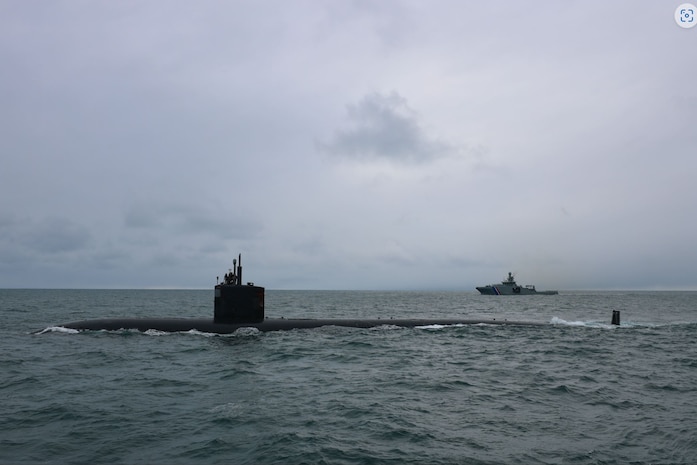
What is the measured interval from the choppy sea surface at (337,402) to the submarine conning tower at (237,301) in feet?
5.40

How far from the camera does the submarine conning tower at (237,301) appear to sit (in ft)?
104

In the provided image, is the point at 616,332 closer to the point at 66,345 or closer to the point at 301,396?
the point at 301,396

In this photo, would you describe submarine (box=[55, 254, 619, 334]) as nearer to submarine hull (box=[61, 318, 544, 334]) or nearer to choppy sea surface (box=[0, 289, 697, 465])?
submarine hull (box=[61, 318, 544, 334])

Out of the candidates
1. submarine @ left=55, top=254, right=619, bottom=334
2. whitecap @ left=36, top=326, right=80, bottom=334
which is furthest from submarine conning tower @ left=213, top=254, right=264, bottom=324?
whitecap @ left=36, top=326, right=80, bottom=334

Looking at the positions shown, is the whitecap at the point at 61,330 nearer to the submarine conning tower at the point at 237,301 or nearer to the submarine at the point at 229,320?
the submarine at the point at 229,320

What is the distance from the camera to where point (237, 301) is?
31844 mm

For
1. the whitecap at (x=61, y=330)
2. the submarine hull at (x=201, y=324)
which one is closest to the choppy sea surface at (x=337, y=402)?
the submarine hull at (x=201, y=324)

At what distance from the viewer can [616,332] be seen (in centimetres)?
4231

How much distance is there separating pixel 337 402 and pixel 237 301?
17.1 metres

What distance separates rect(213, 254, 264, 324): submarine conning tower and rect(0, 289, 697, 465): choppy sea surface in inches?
64.8

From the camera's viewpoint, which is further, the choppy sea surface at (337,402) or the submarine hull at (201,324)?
the submarine hull at (201,324)

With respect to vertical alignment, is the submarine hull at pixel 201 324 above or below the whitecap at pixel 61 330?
above

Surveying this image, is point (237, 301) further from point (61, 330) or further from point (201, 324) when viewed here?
point (61, 330)

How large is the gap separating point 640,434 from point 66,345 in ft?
94.8
